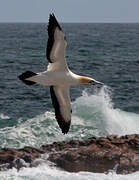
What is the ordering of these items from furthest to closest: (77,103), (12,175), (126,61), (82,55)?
(82,55), (126,61), (77,103), (12,175)

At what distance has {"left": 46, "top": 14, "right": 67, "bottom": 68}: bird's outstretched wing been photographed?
12.2 metres

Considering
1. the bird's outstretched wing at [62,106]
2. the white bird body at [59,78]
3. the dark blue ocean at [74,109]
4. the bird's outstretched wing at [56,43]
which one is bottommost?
the dark blue ocean at [74,109]

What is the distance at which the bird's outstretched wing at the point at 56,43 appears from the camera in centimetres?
1223

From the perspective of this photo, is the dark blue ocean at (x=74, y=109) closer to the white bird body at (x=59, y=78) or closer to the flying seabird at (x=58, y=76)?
the flying seabird at (x=58, y=76)

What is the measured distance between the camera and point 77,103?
2980cm

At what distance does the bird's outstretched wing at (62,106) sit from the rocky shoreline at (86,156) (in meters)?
2.94

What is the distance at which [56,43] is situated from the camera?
12742 mm

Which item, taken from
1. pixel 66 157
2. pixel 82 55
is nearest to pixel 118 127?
pixel 66 157

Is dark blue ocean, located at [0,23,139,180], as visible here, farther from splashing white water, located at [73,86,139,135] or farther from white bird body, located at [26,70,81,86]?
white bird body, located at [26,70,81,86]

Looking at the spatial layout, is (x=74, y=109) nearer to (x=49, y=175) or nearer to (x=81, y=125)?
(x=81, y=125)

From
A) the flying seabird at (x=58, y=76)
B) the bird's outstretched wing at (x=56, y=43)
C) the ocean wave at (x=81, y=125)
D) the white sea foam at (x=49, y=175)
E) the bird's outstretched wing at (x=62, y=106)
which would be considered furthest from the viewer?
the ocean wave at (x=81, y=125)

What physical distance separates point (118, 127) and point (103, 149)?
8903 mm

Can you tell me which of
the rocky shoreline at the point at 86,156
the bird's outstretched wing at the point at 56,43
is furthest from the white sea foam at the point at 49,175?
the bird's outstretched wing at the point at 56,43

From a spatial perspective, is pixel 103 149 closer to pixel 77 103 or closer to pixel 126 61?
pixel 77 103
